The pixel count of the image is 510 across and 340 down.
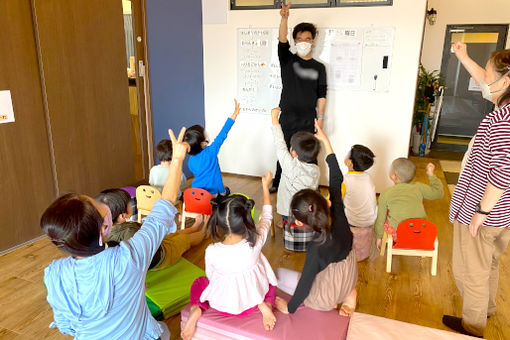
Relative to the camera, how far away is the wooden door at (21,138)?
8.76 ft

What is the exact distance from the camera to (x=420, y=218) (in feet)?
Answer: 8.17

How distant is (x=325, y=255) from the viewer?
68.6 inches

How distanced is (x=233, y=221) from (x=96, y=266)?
61cm

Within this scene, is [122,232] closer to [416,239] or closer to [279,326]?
[279,326]

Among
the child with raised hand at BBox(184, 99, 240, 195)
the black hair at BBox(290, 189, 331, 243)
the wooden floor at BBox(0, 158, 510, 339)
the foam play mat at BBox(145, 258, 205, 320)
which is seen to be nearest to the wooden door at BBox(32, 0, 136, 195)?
the wooden floor at BBox(0, 158, 510, 339)

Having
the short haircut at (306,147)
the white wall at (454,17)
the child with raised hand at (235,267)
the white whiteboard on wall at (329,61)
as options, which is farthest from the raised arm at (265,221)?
the white wall at (454,17)

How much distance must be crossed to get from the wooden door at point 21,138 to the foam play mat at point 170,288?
127 cm

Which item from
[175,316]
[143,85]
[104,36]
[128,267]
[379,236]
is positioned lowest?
[175,316]

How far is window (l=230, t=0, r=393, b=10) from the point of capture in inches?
148

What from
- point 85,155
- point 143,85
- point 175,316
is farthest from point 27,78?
point 175,316

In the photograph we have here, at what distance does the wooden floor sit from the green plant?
3.53 meters

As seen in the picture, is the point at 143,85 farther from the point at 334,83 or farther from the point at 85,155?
the point at 334,83

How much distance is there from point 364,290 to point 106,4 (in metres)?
3.23

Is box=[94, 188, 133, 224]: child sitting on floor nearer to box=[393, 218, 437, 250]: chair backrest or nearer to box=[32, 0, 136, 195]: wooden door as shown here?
box=[32, 0, 136, 195]: wooden door
